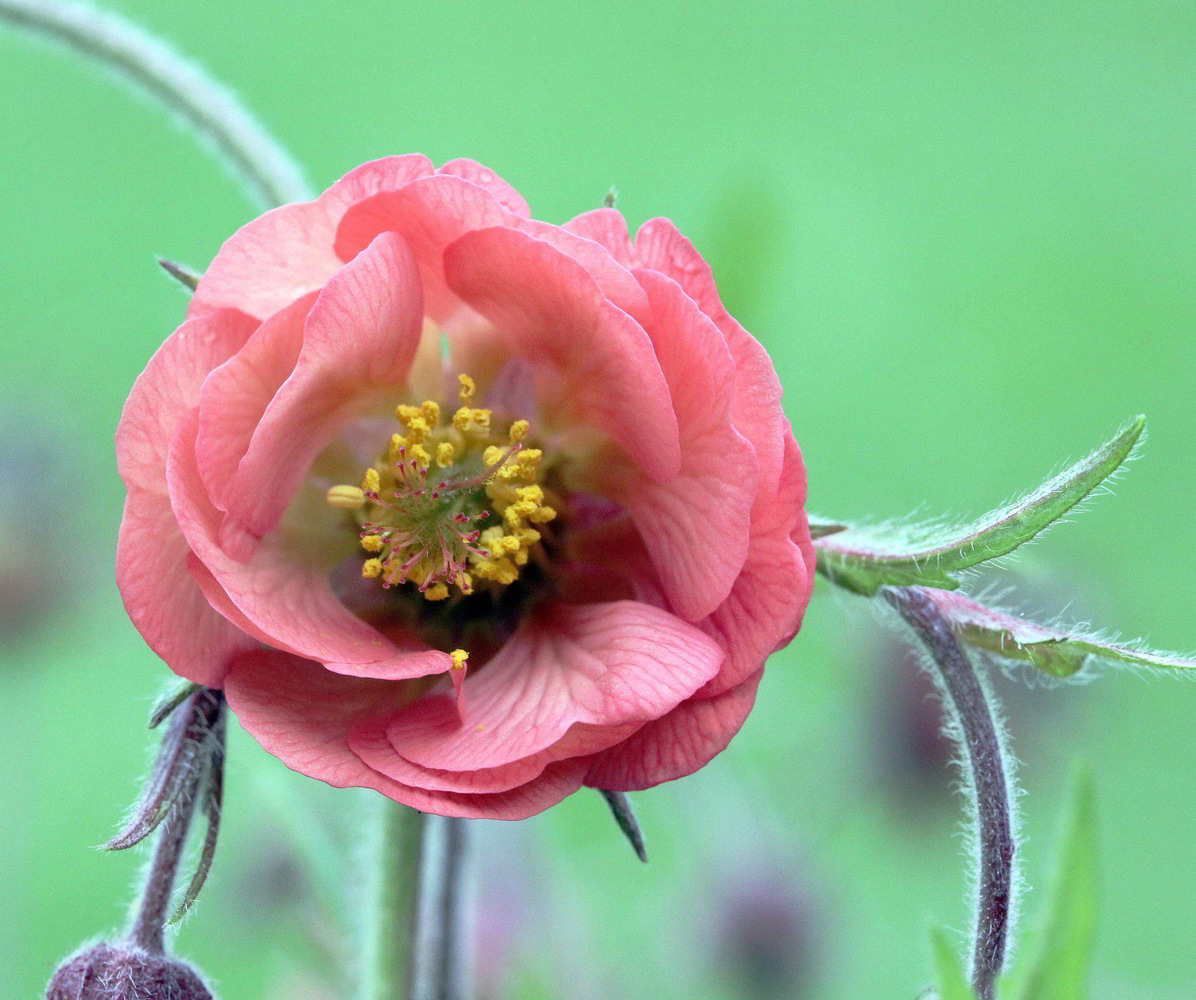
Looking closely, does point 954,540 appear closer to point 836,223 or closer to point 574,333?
point 574,333

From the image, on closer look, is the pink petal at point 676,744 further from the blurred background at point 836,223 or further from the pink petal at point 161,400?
the blurred background at point 836,223

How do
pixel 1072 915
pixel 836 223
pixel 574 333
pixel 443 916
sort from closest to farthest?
pixel 1072 915 < pixel 574 333 < pixel 443 916 < pixel 836 223

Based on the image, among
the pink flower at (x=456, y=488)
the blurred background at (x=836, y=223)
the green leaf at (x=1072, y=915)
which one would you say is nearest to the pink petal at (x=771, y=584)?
the pink flower at (x=456, y=488)

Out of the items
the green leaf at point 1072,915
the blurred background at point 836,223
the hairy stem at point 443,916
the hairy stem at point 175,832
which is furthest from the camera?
the blurred background at point 836,223

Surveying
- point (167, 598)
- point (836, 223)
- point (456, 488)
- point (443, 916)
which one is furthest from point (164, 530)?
point (836, 223)

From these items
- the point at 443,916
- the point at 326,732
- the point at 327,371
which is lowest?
the point at 443,916

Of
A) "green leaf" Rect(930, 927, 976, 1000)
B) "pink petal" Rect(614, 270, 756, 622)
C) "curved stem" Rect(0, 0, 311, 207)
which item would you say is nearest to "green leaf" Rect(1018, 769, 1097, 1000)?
"green leaf" Rect(930, 927, 976, 1000)
